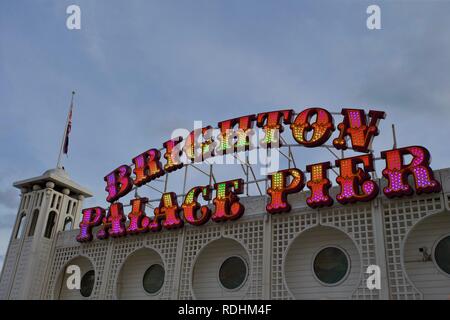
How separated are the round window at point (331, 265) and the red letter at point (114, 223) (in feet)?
35.9

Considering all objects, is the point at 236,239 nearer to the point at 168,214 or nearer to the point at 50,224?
the point at 168,214

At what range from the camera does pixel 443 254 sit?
17.6m

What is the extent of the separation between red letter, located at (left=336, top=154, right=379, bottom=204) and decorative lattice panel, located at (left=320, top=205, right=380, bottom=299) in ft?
2.16

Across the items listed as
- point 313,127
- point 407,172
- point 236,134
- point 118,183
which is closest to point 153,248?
point 118,183

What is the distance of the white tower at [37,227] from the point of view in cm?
2692

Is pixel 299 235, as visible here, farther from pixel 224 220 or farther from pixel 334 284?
pixel 224 220

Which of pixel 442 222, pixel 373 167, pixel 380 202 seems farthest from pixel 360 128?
pixel 442 222

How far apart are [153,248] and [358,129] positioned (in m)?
12.2

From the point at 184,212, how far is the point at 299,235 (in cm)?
634

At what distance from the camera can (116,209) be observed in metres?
26.2

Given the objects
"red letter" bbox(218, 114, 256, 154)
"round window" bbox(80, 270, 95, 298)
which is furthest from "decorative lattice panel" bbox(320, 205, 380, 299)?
"round window" bbox(80, 270, 95, 298)

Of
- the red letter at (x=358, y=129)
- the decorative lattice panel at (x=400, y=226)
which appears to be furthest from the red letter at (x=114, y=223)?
the decorative lattice panel at (x=400, y=226)

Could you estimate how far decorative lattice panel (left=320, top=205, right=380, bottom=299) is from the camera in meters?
17.6

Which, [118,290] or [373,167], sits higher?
[373,167]
